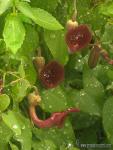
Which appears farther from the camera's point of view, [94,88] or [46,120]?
[94,88]

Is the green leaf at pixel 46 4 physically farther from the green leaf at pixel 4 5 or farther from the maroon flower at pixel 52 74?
the green leaf at pixel 4 5

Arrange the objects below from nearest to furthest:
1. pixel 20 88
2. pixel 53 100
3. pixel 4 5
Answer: pixel 4 5 → pixel 20 88 → pixel 53 100

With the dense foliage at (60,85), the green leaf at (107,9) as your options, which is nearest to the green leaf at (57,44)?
the dense foliage at (60,85)

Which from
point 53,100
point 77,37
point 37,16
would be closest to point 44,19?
point 37,16

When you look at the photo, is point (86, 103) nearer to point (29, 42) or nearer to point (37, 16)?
point (29, 42)

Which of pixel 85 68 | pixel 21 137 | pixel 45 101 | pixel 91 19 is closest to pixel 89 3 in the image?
pixel 91 19

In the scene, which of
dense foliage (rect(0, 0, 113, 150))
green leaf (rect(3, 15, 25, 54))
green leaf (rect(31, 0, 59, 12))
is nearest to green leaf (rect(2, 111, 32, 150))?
dense foliage (rect(0, 0, 113, 150))
